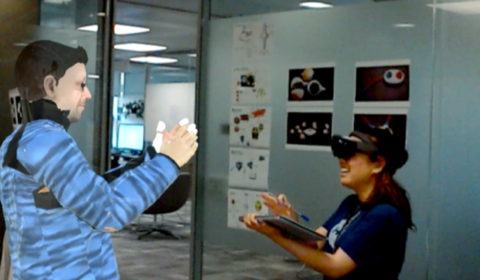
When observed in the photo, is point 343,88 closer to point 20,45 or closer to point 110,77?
point 110,77

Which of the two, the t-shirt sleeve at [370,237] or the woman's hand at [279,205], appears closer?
the t-shirt sleeve at [370,237]

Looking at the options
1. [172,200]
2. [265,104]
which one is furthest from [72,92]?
[265,104]

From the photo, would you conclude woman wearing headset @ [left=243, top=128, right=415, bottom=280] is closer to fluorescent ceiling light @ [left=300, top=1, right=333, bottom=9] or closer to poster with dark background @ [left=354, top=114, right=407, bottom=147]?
poster with dark background @ [left=354, top=114, right=407, bottom=147]

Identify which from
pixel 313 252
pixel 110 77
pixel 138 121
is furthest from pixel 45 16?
pixel 313 252

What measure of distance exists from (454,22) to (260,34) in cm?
120

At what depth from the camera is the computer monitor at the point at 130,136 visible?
12.0 feet

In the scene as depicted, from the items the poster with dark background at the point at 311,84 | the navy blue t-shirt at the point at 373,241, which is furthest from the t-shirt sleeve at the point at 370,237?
the poster with dark background at the point at 311,84

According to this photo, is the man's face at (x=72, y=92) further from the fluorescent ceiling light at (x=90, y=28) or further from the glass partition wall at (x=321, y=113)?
the glass partition wall at (x=321, y=113)

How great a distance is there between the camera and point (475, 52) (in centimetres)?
342

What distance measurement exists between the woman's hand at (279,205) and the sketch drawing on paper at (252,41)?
857 mm

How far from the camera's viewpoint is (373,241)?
3.20m

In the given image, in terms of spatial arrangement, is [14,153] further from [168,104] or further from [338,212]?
[338,212]

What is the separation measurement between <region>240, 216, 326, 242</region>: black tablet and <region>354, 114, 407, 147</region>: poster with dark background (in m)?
0.62

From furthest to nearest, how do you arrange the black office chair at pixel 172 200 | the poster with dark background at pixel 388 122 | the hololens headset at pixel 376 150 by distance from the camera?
1. the black office chair at pixel 172 200
2. the poster with dark background at pixel 388 122
3. the hololens headset at pixel 376 150
